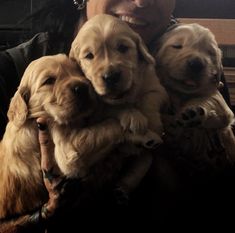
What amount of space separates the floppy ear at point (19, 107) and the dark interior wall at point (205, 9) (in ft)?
1.24

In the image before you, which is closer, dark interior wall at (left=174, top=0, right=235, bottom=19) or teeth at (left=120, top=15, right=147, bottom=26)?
teeth at (left=120, top=15, right=147, bottom=26)

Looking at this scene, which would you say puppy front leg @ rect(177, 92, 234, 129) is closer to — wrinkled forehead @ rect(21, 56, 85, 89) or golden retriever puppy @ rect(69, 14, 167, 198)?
golden retriever puppy @ rect(69, 14, 167, 198)

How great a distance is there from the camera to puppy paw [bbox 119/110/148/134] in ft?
2.07

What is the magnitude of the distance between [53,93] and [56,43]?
125 mm

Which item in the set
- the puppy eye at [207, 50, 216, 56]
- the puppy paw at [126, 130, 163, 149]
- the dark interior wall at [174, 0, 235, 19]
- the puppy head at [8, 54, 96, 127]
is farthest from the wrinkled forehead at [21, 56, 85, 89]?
the dark interior wall at [174, 0, 235, 19]

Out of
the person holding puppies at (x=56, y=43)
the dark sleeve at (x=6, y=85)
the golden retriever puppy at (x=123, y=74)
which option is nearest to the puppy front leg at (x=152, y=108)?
the golden retriever puppy at (x=123, y=74)

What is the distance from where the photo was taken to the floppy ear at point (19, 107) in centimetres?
66

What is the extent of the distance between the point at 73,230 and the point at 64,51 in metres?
0.27

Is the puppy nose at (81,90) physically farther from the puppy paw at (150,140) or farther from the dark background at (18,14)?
the dark background at (18,14)

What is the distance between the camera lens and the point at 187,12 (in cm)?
91

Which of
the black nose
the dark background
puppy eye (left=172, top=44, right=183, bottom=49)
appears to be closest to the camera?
the black nose

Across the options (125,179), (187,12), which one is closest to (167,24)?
(187,12)

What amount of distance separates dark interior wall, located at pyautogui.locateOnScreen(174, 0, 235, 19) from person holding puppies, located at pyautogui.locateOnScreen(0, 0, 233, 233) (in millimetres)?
119

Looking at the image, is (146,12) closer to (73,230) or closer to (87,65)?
(87,65)
